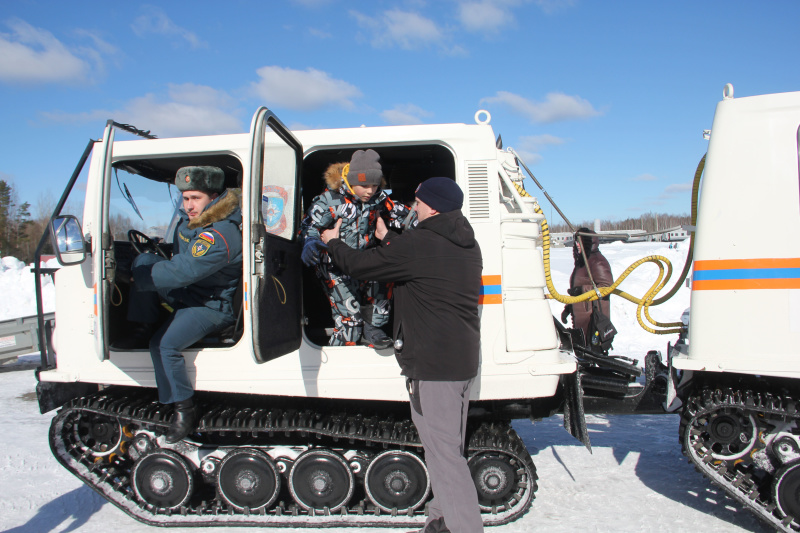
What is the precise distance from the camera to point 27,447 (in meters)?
4.80

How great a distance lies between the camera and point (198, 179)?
3.40m

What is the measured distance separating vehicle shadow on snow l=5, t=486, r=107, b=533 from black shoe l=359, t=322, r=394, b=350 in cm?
230

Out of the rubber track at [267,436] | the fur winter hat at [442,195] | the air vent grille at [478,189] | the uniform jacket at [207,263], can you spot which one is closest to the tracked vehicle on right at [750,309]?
the rubber track at [267,436]

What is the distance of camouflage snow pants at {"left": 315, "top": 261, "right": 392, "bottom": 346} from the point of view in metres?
3.43

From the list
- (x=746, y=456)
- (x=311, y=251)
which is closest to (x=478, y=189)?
(x=311, y=251)

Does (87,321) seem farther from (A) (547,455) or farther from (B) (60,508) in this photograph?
(A) (547,455)

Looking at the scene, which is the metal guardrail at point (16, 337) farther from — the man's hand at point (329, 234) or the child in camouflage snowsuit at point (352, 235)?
the man's hand at point (329, 234)

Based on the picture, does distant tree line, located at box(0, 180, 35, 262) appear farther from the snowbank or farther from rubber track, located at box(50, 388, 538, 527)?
rubber track, located at box(50, 388, 538, 527)

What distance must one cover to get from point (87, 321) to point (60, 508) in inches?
56.1

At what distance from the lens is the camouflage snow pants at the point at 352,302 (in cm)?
343

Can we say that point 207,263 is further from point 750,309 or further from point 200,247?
point 750,309

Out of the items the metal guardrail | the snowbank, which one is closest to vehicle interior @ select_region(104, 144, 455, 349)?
the metal guardrail

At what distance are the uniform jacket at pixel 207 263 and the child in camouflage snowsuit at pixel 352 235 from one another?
492 mm

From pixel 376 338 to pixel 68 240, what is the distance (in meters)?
1.96
